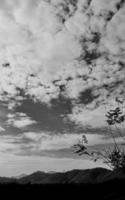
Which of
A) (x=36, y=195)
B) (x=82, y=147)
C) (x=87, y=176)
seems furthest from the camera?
(x=87, y=176)

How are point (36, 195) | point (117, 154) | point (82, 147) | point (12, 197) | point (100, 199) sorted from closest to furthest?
1. point (12, 197)
2. point (36, 195)
3. point (100, 199)
4. point (82, 147)
5. point (117, 154)

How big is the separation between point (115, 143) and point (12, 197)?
34477mm

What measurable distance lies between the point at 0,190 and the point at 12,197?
1.65 meters

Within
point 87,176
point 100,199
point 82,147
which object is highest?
point 87,176

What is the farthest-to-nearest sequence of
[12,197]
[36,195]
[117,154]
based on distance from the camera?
[117,154] → [36,195] → [12,197]

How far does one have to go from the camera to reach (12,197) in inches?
734

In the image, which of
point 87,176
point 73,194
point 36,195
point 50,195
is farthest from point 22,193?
point 87,176

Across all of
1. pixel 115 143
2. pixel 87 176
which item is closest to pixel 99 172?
pixel 87 176

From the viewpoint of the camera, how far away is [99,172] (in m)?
157

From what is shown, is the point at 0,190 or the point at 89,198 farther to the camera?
the point at 89,198

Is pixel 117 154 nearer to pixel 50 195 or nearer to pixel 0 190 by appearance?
pixel 50 195

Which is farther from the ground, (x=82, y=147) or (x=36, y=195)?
(x=82, y=147)

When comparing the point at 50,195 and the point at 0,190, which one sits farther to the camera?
the point at 50,195

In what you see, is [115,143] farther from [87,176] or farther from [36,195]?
[87,176]
